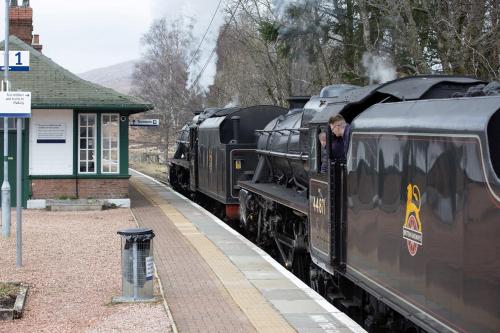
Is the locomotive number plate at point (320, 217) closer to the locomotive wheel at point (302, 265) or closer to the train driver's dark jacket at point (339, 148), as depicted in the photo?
the train driver's dark jacket at point (339, 148)

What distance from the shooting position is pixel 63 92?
1953 centimetres

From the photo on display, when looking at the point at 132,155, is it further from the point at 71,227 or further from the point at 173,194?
the point at 71,227

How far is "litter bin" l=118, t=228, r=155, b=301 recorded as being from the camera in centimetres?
845

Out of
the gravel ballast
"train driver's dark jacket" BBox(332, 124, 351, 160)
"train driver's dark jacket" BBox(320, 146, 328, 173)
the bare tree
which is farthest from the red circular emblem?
the bare tree

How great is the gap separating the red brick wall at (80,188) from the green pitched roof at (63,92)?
2047mm

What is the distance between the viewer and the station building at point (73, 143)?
1947 centimetres

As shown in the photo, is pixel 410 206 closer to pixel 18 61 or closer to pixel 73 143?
pixel 18 61

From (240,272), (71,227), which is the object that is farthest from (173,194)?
(240,272)

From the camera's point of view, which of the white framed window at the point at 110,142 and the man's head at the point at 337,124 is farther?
the white framed window at the point at 110,142

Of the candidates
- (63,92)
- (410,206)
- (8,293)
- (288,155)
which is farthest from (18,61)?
(63,92)

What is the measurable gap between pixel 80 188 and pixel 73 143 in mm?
1269

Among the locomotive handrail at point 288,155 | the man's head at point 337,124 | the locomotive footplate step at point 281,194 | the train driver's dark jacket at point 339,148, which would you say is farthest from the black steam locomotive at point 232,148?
the man's head at point 337,124

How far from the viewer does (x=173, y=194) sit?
1016 inches

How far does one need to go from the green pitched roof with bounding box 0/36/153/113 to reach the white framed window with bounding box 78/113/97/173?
48 cm
